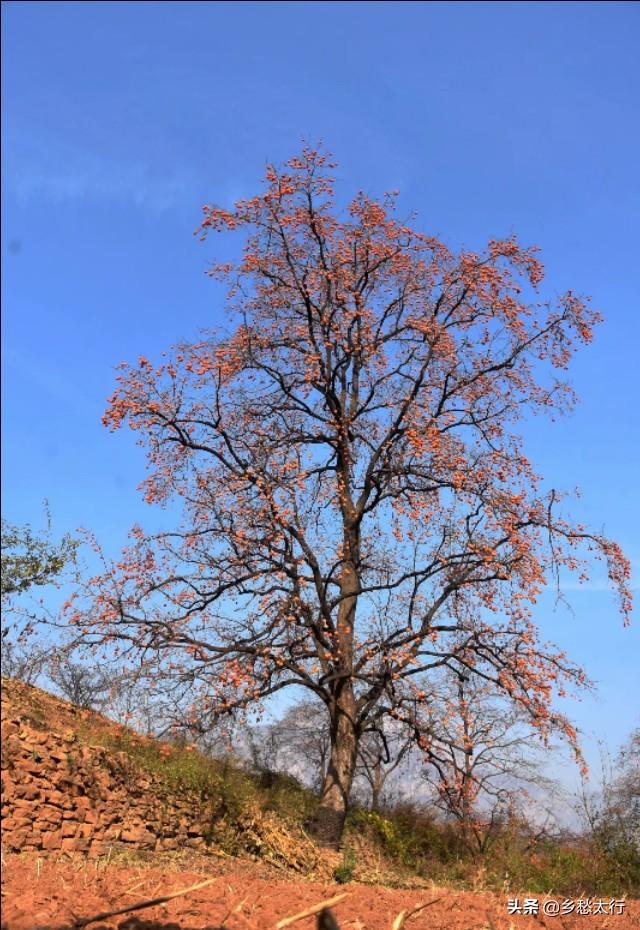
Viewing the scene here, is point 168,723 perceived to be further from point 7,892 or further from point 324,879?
point 7,892

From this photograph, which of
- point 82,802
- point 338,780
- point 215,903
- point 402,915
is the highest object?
point 338,780

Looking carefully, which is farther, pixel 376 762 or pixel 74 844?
pixel 376 762

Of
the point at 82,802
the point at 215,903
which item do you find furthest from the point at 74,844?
the point at 215,903

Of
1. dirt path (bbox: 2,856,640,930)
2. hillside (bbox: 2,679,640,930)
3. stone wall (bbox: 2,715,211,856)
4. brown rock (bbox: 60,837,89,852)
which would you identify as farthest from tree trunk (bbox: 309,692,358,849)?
brown rock (bbox: 60,837,89,852)

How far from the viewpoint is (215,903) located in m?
8.11

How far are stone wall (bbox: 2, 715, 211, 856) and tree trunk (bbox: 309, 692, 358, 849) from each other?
2733 mm

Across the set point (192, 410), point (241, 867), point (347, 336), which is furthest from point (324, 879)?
point (347, 336)

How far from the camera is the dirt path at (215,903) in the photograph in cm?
674

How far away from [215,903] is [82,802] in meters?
4.94

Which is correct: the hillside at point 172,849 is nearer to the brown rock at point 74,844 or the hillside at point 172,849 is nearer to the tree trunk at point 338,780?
the brown rock at point 74,844

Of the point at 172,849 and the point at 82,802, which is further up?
the point at 82,802

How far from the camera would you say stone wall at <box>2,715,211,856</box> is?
11547 millimetres

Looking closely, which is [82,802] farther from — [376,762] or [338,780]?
[376,762]

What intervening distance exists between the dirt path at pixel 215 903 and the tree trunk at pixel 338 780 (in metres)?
3.54
